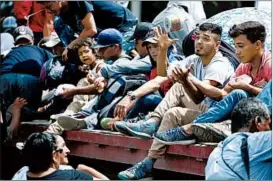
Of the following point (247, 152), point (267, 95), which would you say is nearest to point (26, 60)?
point (267, 95)

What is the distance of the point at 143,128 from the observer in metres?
6.65

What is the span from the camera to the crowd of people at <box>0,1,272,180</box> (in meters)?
5.57

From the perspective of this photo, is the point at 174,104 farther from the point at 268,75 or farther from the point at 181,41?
the point at 181,41

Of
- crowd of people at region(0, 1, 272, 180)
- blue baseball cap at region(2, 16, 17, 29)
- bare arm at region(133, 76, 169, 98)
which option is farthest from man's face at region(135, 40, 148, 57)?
blue baseball cap at region(2, 16, 17, 29)

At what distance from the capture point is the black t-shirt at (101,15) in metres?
8.15

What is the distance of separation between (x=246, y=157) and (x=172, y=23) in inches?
Answer: 102

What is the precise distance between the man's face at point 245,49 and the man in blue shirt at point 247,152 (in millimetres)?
783

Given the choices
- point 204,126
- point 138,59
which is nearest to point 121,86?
point 138,59

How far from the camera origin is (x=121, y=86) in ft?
24.2

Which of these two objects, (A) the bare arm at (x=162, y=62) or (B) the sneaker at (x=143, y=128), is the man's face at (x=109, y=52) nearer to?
(A) the bare arm at (x=162, y=62)

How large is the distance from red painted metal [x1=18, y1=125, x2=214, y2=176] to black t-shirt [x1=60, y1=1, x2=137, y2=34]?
1.09 meters

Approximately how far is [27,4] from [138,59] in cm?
317

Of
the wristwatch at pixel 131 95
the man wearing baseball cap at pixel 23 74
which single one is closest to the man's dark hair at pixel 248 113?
the wristwatch at pixel 131 95

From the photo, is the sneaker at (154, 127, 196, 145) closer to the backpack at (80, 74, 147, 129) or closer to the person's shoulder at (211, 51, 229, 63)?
the person's shoulder at (211, 51, 229, 63)
